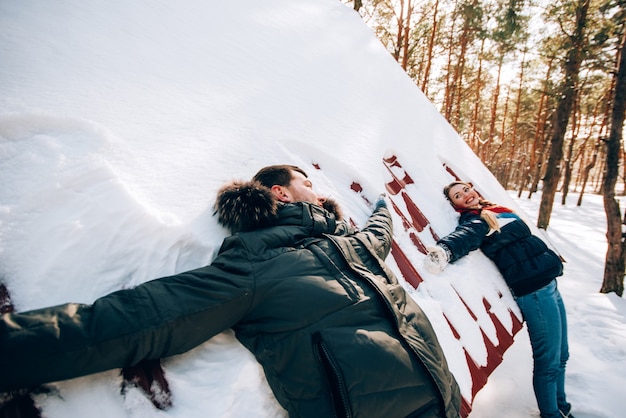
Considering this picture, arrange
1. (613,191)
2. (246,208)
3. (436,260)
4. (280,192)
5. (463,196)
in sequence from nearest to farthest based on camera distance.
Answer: (246,208) < (280,192) < (436,260) < (463,196) < (613,191)

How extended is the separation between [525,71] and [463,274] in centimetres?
1630

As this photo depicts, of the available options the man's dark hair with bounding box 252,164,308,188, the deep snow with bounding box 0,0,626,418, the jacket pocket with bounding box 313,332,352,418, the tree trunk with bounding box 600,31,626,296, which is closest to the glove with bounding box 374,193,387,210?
the deep snow with bounding box 0,0,626,418

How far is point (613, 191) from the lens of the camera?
402 centimetres

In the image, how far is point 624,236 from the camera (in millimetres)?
3955

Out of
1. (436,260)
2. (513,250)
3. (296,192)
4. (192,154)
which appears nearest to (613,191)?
(513,250)

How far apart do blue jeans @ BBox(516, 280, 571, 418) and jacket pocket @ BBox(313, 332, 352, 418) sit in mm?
1791

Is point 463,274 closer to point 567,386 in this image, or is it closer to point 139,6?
point 567,386

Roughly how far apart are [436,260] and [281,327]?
50.3 inches

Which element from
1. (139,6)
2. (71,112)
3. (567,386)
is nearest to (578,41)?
(567,386)

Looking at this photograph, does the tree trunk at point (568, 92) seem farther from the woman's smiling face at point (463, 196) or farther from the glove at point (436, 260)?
the glove at point (436, 260)

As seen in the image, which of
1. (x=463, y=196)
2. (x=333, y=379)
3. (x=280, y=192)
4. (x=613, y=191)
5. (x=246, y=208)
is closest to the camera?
(x=333, y=379)

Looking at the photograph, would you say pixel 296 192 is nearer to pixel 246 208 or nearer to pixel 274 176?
pixel 274 176

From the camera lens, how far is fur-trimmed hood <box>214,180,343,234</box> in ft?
3.72

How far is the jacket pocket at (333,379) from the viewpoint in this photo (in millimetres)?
861
